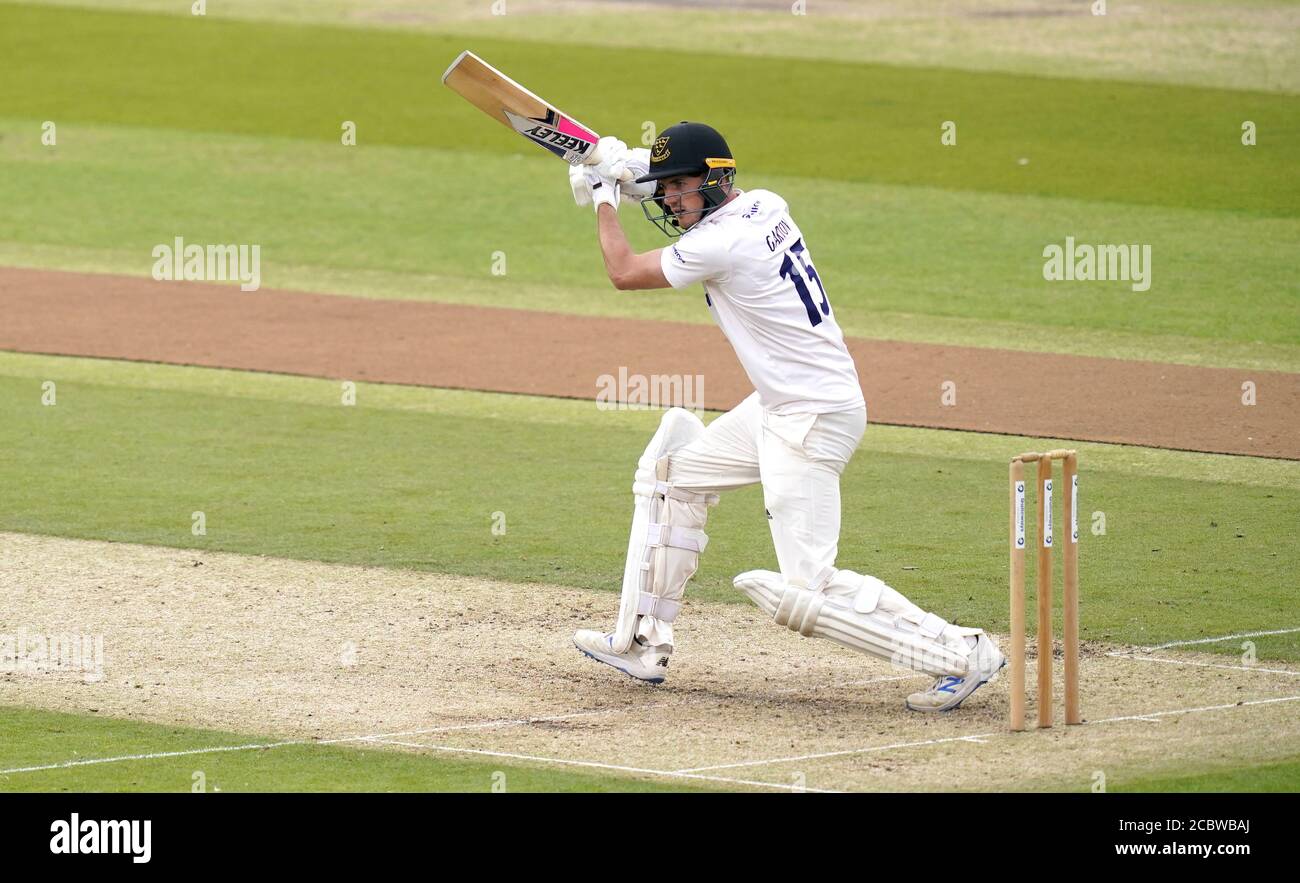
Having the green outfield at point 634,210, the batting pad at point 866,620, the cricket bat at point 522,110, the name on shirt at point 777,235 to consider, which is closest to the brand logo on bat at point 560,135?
the cricket bat at point 522,110

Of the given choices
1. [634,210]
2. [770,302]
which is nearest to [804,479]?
[770,302]

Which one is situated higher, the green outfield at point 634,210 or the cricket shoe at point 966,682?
the green outfield at point 634,210

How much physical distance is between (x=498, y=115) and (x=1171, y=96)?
16606 mm

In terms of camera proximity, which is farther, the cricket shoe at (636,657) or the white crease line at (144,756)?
the cricket shoe at (636,657)

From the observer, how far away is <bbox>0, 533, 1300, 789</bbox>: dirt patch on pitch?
Answer: 23.0 feet

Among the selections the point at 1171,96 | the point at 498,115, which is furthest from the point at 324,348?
the point at 1171,96

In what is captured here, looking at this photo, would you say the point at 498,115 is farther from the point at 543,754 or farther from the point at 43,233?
the point at 43,233

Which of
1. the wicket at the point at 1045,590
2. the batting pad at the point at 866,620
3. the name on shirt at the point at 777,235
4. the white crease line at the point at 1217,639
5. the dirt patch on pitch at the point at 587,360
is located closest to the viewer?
the wicket at the point at 1045,590

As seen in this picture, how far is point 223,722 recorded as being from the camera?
295 inches

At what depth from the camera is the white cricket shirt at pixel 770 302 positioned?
7535 mm

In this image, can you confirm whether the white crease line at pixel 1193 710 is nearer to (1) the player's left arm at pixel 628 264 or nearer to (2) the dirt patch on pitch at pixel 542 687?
(2) the dirt patch on pitch at pixel 542 687

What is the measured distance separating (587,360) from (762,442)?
22.9 ft

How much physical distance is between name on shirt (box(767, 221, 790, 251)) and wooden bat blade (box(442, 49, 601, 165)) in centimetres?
89

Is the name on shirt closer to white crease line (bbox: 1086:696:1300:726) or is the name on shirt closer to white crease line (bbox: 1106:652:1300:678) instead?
white crease line (bbox: 1086:696:1300:726)
